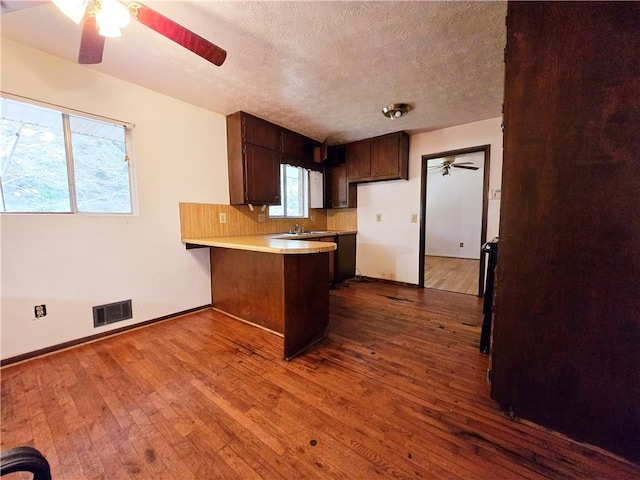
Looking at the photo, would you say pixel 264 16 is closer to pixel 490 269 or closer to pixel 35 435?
pixel 490 269

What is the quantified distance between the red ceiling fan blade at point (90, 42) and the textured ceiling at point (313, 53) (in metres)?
0.16

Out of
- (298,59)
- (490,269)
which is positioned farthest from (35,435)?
(490,269)

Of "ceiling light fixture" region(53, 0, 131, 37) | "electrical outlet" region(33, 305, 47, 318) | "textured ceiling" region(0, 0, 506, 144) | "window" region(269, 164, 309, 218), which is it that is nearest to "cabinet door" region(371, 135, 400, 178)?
"textured ceiling" region(0, 0, 506, 144)

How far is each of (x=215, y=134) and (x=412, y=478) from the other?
333cm

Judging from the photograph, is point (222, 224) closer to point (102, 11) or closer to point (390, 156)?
point (102, 11)

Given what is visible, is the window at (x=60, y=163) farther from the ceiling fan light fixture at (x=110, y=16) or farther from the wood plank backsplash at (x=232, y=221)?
the ceiling fan light fixture at (x=110, y=16)

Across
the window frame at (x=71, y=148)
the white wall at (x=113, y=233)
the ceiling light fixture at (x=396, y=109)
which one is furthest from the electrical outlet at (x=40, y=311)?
the ceiling light fixture at (x=396, y=109)

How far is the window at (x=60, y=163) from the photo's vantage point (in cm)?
177

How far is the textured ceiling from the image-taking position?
1.46 m

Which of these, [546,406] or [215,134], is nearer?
[546,406]

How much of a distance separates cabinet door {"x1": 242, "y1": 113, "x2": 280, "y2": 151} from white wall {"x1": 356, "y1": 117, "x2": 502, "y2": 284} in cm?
169

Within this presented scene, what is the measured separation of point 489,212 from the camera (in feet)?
10.4

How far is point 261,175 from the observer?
3.08m

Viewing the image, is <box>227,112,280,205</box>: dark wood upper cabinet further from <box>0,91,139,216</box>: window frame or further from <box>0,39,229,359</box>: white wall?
<box>0,91,139,216</box>: window frame
